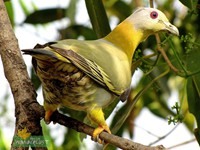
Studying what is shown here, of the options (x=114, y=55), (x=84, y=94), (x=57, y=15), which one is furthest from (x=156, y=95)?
(x=84, y=94)

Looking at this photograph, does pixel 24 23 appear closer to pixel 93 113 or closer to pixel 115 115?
pixel 115 115

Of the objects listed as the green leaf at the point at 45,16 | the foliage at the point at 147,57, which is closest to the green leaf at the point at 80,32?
the foliage at the point at 147,57

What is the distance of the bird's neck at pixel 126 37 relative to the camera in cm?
275

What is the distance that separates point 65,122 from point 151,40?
1321mm

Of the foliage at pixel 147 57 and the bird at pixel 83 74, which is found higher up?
the bird at pixel 83 74

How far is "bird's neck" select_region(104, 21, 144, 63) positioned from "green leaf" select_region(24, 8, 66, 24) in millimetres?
847

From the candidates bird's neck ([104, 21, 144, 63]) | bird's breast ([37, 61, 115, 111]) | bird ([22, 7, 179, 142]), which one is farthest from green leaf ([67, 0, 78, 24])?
bird's breast ([37, 61, 115, 111])

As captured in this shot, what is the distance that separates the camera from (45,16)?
12.0 ft

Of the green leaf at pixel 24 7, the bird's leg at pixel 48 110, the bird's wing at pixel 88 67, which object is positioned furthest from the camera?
the green leaf at pixel 24 7

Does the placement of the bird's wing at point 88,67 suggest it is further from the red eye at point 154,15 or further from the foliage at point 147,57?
the red eye at point 154,15

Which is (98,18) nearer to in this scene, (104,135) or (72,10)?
(72,10)

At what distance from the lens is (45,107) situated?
2391mm

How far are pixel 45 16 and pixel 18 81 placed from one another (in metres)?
1.36

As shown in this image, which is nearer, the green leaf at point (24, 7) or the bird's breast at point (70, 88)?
the bird's breast at point (70, 88)
